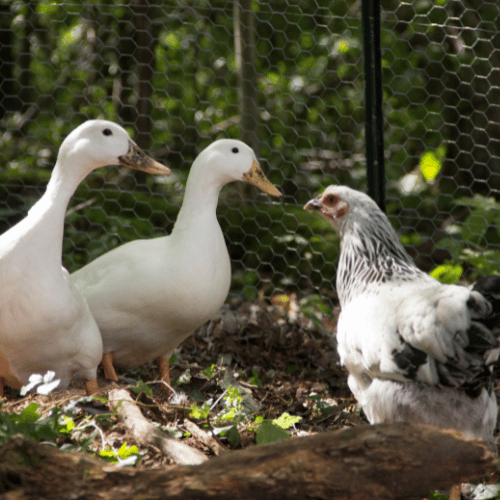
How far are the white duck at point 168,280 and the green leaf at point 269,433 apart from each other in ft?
2.28

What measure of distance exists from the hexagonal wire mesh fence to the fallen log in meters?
2.46

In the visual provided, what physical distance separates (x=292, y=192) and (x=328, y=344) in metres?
2.27

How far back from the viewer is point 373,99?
3574 millimetres

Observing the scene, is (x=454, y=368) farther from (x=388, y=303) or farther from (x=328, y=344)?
(x=328, y=344)

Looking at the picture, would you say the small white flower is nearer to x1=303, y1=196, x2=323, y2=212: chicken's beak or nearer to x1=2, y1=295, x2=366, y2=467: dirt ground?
x1=2, y1=295, x2=366, y2=467: dirt ground

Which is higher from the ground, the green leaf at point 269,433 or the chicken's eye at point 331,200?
the chicken's eye at point 331,200

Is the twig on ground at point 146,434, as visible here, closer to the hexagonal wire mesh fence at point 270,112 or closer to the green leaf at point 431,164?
the hexagonal wire mesh fence at point 270,112

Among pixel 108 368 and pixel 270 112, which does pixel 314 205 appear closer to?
pixel 108 368

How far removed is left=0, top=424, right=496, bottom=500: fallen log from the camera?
1.43 metres

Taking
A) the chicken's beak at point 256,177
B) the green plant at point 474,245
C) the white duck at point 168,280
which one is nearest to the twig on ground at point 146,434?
the white duck at point 168,280

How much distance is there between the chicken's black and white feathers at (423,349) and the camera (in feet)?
6.43

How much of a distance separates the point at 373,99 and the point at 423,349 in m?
1.90

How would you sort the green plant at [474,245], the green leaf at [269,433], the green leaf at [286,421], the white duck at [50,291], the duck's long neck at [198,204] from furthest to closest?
the green plant at [474,245]
the duck's long neck at [198,204]
the green leaf at [286,421]
the white duck at [50,291]
the green leaf at [269,433]

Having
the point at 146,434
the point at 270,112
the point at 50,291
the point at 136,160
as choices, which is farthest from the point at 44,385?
the point at 270,112
